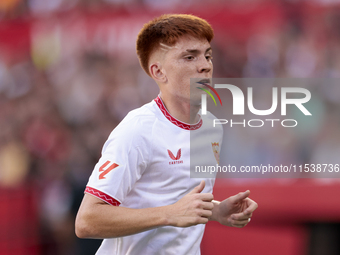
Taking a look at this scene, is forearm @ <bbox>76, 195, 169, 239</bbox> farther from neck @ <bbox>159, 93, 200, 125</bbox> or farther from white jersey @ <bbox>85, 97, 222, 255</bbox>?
neck @ <bbox>159, 93, 200, 125</bbox>

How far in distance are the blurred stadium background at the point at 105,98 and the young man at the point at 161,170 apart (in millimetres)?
2001

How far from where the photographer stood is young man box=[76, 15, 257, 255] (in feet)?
6.64

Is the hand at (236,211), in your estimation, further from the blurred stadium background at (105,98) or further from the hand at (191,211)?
the blurred stadium background at (105,98)

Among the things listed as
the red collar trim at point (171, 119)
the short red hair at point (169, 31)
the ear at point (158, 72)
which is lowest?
the red collar trim at point (171, 119)

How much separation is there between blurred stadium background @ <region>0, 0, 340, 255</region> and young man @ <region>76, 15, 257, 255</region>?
2001 mm

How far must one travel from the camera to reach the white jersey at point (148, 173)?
6.91 ft

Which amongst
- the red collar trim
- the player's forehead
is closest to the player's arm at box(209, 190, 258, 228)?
the red collar trim

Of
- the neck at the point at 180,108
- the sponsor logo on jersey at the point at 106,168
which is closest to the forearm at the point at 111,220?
the sponsor logo on jersey at the point at 106,168

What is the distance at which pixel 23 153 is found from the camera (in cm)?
652

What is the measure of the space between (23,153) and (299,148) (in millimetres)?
4282

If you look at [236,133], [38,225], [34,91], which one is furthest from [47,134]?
[236,133]

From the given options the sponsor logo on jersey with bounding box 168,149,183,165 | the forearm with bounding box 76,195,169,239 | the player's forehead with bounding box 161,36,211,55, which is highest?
the player's forehead with bounding box 161,36,211,55

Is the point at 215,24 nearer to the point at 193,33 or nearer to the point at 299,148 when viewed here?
the point at 299,148

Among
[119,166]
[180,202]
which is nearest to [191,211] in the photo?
[180,202]
